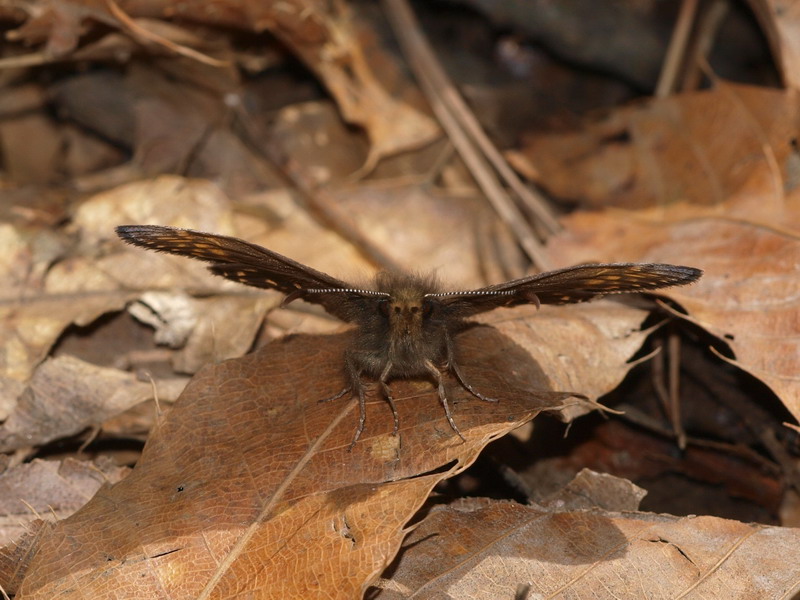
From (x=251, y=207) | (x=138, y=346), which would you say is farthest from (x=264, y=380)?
(x=251, y=207)

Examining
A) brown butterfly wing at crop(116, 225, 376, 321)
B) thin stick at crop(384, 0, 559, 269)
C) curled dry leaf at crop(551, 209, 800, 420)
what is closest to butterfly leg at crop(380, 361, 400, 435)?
brown butterfly wing at crop(116, 225, 376, 321)

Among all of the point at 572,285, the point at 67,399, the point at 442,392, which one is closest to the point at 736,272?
the point at 572,285

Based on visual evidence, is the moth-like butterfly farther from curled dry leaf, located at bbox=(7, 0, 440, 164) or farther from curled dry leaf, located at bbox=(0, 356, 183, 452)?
curled dry leaf, located at bbox=(7, 0, 440, 164)

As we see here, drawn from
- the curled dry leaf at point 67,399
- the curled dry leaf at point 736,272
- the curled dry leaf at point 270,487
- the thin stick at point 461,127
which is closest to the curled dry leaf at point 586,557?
the curled dry leaf at point 270,487

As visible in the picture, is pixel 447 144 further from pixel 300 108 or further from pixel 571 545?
pixel 571 545

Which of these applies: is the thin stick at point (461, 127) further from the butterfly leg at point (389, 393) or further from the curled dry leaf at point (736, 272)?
the butterfly leg at point (389, 393)
